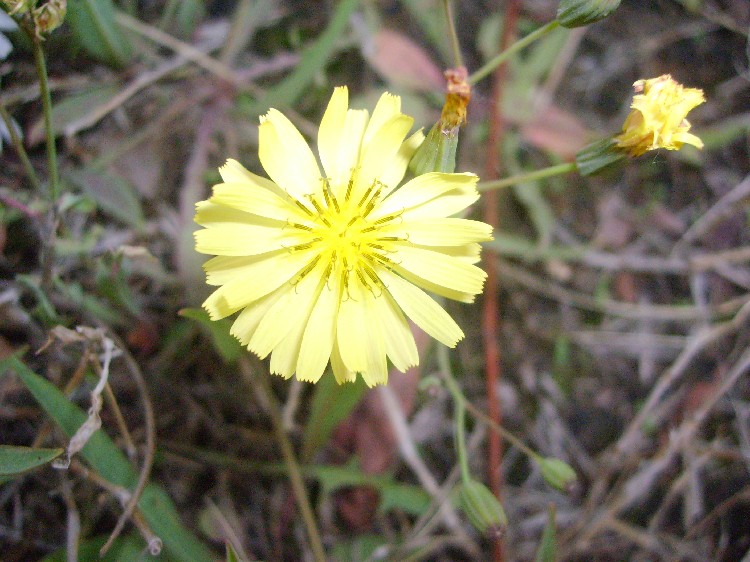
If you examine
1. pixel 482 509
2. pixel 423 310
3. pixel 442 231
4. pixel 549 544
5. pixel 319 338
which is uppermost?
pixel 442 231

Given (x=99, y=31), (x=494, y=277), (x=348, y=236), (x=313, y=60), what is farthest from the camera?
(x=494, y=277)

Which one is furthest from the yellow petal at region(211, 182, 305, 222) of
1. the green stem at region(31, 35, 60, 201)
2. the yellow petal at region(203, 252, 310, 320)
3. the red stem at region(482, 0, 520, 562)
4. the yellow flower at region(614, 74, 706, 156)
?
the red stem at region(482, 0, 520, 562)

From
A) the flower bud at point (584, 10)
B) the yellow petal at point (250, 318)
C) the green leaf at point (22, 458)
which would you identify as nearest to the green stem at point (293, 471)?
the yellow petal at point (250, 318)

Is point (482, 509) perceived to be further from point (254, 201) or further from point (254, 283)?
point (254, 201)

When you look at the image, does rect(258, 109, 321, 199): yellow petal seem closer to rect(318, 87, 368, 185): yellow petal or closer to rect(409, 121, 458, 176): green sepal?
rect(318, 87, 368, 185): yellow petal

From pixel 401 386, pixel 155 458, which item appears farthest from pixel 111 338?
pixel 401 386

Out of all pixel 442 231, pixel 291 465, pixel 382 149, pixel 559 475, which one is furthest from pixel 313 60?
pixel 559 475

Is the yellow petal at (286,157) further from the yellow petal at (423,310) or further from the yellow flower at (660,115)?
the yellow flower at (660,115)
